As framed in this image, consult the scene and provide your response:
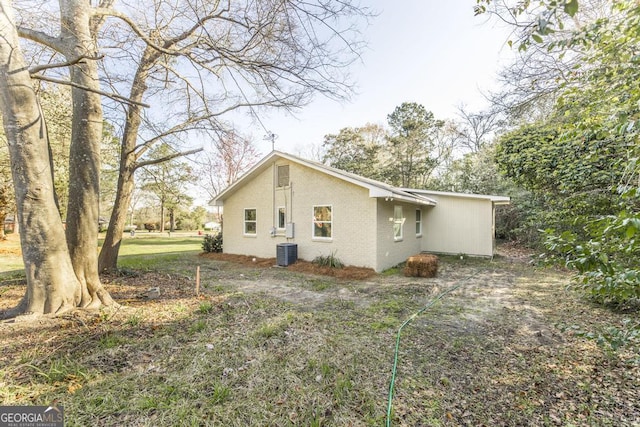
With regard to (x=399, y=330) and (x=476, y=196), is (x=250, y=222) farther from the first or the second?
(x=476, y=196)

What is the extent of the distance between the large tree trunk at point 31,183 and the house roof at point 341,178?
7.07m

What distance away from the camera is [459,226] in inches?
496

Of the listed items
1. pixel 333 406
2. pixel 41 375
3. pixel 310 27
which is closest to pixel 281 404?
pixel 333 406

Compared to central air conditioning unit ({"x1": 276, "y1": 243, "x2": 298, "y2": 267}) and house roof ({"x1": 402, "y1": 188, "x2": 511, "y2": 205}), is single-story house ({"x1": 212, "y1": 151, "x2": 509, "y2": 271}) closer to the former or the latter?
house roof ({"x1": 402, "y1": 188, "x2": 511, "y2": 205})

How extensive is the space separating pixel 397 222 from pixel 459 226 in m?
3.85

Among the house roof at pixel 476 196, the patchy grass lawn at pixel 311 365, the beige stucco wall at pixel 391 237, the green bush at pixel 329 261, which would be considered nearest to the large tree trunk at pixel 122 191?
the patchy grass lawn at pixel 311 365

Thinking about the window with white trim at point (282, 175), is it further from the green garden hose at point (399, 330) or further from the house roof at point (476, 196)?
the green garden hose at point (399, 330)

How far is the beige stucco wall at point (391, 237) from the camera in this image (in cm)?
927

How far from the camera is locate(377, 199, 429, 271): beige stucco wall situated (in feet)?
30.4

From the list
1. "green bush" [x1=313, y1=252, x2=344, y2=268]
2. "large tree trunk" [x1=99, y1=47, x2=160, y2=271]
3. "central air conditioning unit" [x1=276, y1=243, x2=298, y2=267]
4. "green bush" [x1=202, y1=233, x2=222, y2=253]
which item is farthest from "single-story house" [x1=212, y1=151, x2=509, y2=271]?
"large tree trunk" [x1=99, y1=47, x2=160, y2=271]

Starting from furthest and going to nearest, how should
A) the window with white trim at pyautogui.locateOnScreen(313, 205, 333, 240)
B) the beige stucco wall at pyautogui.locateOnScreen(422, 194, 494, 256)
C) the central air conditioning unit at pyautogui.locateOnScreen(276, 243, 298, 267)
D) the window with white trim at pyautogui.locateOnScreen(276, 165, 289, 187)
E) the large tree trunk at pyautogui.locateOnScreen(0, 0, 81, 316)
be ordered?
1. the beige stucco wall at pyautogui.locateOnScreen(422, 194, 494, 256)
2. the window with white trim at pyautogui.locateOnScreen(276, 165, 289, 187)
3. the central air conditioning unit at pyautogui.locateOnScreen(276, 243, 298, 267)
4. the window with white trim at pyautogui.locateOnScreen(313, 205, 333, 240)
5. the large tree trunk at pyautogui.locateOnScreen(0, 0, 81, 316)

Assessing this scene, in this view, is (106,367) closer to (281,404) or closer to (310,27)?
(281,404)

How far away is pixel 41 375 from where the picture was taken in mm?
2857

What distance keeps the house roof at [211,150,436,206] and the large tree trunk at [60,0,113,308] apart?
6.24 meters
